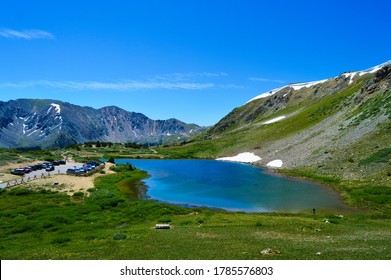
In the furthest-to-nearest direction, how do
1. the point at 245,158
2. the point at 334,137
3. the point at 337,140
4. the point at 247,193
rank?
the point at 245,158, the point at 334,137, the point at 337,140, the point at 247,193

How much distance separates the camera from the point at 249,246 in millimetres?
24516

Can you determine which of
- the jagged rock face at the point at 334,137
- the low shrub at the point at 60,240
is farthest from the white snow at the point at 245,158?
the low shrub at the point at 60,240

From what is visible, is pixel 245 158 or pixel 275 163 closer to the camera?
pixel 275 163

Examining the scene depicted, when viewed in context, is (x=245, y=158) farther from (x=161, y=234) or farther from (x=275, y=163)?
(x=161, y=234)

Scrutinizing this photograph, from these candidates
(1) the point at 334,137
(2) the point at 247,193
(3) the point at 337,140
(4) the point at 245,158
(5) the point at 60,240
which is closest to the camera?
(5) the point at 60,240

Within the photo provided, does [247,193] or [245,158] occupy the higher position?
[245,158]

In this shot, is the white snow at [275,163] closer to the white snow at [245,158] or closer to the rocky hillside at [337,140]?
the rocky hillside at [337,140]

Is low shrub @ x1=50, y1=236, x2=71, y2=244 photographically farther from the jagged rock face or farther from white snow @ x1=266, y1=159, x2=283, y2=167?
white snow @ x1=266, y1=159, x2=283, y2=167

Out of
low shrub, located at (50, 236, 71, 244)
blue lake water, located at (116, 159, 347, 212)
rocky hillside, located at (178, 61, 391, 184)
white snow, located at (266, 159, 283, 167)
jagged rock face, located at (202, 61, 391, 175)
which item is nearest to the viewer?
low shrub, located at (50, 236, 71, 244)

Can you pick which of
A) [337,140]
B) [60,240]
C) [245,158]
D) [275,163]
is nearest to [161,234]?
[60,240]

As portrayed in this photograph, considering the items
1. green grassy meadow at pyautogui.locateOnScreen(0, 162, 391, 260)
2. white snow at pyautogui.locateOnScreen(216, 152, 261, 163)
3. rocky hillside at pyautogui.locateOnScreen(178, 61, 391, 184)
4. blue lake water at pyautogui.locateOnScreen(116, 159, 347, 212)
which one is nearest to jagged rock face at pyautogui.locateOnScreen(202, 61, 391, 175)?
rocky hillside at pyautogui.locateOnScreen(178, 61, 391, 184)

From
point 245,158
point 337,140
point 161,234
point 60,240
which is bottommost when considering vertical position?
point 60,240
